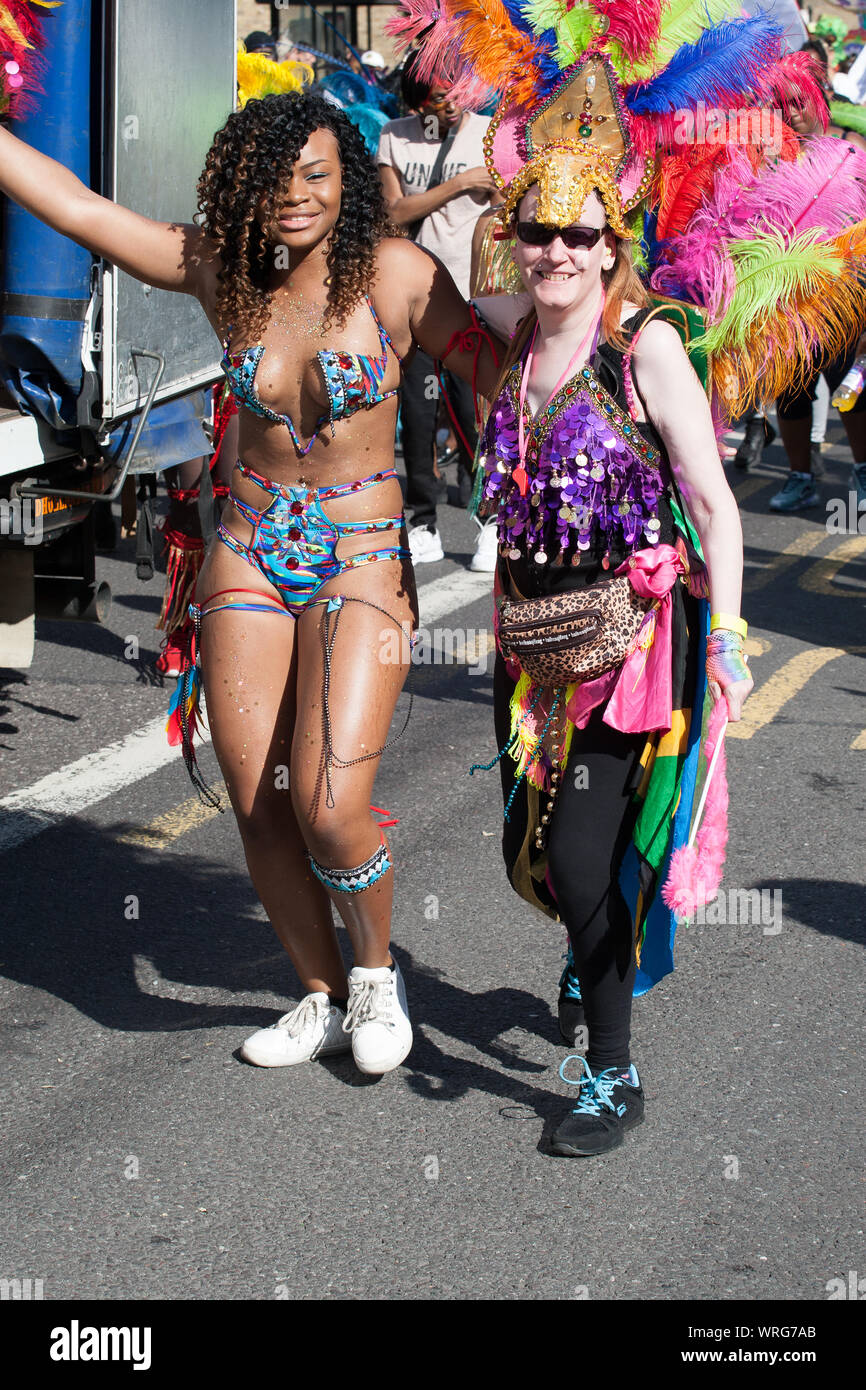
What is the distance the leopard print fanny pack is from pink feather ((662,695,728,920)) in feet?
0.75

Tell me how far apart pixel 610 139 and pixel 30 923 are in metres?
2.44

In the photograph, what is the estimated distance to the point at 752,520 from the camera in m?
9.03

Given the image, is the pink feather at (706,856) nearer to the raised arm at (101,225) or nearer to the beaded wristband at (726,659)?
the beaded wristband at (726,659)

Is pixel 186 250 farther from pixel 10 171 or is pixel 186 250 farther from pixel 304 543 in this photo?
pixel 304 543

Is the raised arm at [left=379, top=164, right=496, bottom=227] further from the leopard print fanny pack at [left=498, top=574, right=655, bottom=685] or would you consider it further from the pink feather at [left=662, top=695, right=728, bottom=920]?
the pink feather at [left=662, top=695, right=728, bottom=920]

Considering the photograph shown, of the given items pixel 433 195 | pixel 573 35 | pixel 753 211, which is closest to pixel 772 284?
pixel 753 211

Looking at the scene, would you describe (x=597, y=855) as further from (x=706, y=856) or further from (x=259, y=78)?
(x=259, y=78)

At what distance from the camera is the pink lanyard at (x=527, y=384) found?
298cm

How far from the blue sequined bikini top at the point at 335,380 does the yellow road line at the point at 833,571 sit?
Result: 4.73m

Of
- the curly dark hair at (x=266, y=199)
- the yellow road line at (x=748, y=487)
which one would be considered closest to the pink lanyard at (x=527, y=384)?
the curly dark hair at (x=266, y=199)

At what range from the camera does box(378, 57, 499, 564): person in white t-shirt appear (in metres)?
7.47

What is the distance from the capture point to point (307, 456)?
321 centimetres

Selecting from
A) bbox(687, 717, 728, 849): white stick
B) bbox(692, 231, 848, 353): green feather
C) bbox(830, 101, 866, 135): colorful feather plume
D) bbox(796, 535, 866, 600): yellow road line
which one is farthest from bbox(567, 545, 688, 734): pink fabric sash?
bbox(830, 101, 866, 135): colorful feather plume
